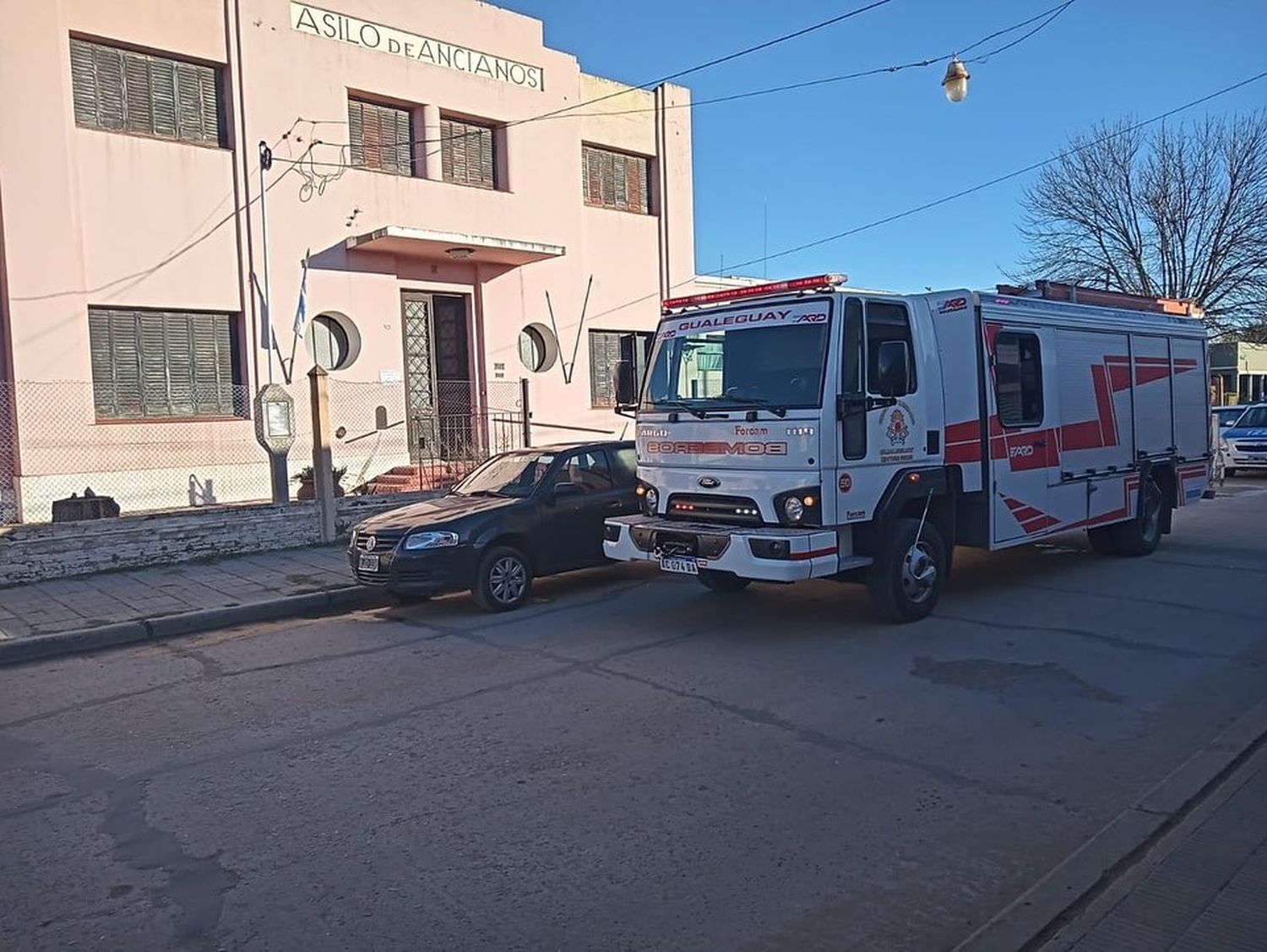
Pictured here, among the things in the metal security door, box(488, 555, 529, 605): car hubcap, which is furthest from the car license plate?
the metal security door

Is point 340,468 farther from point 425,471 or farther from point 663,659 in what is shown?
point 663,659

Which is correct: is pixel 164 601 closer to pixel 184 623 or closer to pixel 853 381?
pixel 184 623

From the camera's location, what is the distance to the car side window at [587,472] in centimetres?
1027

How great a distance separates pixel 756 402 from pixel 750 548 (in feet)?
3.73

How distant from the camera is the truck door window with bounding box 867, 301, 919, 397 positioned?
25.8 ft

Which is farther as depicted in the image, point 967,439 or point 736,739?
point 967,439

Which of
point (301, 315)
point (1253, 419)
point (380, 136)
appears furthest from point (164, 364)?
point (1253, 419)

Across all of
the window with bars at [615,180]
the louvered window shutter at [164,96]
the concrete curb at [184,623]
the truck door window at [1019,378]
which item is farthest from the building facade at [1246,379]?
the concrete curb at [184,623]

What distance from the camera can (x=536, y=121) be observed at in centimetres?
1977

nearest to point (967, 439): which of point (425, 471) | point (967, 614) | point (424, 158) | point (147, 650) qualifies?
point (967, 614)

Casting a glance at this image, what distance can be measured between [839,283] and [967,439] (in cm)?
191

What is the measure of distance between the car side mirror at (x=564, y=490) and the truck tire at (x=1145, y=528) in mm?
5852

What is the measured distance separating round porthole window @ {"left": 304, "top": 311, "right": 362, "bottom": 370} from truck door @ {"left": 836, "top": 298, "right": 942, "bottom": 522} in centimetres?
1128

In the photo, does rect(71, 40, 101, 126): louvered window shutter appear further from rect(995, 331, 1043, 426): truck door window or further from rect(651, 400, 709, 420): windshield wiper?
rect(995, 331, 1043, 426): truck door window
